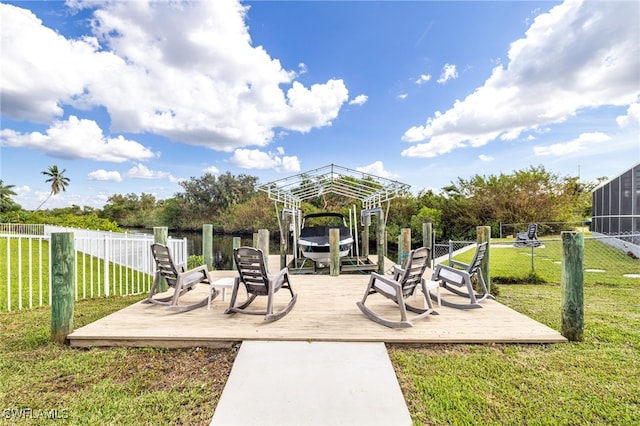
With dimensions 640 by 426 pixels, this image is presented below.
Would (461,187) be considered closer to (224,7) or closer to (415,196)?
(415,196)

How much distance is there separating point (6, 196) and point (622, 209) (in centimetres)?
5289

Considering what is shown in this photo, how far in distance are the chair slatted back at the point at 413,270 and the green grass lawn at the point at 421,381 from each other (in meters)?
0.79

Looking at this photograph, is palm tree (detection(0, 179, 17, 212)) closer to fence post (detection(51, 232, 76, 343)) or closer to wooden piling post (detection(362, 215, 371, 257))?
wooden piling post (detection(362, 215, 371, 257))

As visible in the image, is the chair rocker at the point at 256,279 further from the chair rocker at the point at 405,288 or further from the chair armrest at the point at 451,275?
the chair armrest at the point at 451,275

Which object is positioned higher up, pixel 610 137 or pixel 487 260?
pixel 610 137

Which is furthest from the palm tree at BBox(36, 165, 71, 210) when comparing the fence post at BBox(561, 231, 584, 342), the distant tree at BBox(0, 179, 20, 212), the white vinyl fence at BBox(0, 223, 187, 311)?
the fence post at BBox(561, 231, 584, 342)

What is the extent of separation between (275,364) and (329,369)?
0.48m

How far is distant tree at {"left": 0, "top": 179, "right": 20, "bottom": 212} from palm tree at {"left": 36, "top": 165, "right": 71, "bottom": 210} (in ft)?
15.6

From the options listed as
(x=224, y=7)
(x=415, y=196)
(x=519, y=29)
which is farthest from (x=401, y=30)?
(x=415, y=196)

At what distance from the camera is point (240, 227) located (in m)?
31.8

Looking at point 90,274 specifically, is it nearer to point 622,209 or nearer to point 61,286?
point 61,286

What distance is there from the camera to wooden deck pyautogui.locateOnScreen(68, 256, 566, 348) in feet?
10.1

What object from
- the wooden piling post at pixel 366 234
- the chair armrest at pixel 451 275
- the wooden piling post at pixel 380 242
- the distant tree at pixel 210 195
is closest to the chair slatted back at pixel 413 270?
the chair armrest at pixel 451 275

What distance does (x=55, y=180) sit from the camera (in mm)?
40688
